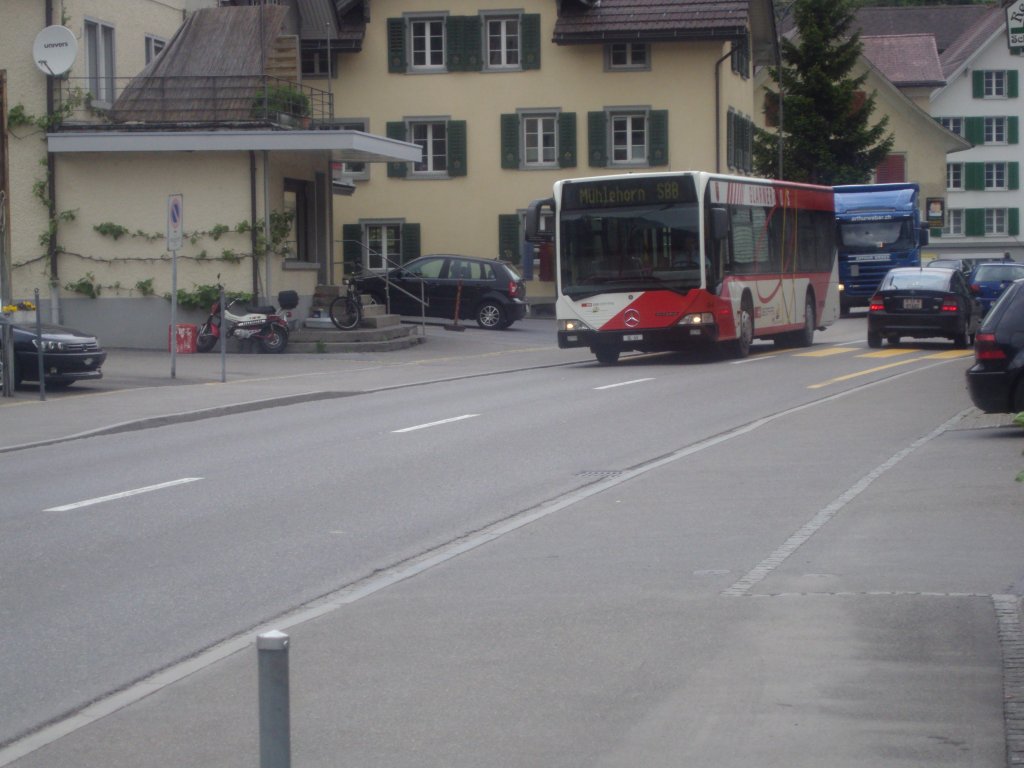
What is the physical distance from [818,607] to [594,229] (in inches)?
740

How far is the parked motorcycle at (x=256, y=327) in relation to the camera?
98.4 feet

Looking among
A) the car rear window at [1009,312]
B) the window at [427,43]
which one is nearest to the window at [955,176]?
the window at [427,43]

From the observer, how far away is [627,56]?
4719cm

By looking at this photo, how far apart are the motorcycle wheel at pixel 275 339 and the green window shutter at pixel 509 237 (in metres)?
18.4

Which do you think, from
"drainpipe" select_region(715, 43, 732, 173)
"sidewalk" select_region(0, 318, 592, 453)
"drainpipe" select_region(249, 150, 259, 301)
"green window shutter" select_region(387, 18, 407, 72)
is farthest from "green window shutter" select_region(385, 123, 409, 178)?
"drainpipe" select_region(249, 150, 259, 301)

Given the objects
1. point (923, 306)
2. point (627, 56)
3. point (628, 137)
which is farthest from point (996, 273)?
point (923, 306)

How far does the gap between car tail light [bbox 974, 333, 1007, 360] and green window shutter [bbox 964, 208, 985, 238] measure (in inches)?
2887

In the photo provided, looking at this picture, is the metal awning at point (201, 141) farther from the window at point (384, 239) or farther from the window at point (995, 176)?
the window at point (995, 176)

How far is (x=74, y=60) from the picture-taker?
30922 millimetres

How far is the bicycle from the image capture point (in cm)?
3219

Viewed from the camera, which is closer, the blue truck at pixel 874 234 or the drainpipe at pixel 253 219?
the drainpipe at pixel 253 219

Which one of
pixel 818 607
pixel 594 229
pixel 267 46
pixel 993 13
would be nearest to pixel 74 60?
pixel 267 46

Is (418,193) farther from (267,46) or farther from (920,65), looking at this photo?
(920,65)

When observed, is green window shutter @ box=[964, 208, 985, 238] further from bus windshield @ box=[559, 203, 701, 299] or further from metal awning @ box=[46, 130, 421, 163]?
bus windshield @ box=[559, 203, 701, 299]
